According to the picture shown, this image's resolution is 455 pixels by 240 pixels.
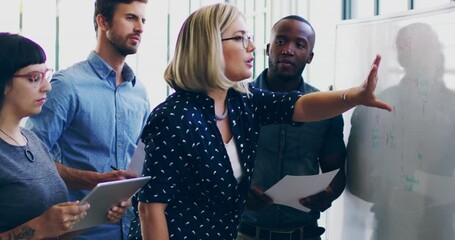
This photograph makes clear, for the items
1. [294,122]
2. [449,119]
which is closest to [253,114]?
[294,122]

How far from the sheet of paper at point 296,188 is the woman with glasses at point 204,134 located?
0.21 m

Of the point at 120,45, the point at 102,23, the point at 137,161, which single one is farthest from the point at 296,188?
the point at 102,23

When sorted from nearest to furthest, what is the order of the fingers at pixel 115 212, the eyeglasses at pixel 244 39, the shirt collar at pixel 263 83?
the eyeglasses at pixel 244 39
the fingers at pixel 115 212
the shirt collar at pixel 263 83

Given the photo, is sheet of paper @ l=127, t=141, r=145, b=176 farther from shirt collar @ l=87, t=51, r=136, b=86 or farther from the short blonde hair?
shirt collar @ l=87, t=51, r=136, b=86

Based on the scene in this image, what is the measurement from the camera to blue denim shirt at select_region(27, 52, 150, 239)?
2070 mm

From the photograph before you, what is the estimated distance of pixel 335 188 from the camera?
2264 millimetres

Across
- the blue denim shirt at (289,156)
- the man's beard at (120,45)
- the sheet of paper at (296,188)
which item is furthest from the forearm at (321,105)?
the man's beard at (120,45)

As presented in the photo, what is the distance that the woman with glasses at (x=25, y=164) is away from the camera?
1605 millimetres

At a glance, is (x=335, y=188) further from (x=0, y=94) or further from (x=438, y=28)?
(x=0, y=94)

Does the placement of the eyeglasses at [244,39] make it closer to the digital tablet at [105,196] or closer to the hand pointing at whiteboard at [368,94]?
the hand pointing at whiteboard at [368,94]

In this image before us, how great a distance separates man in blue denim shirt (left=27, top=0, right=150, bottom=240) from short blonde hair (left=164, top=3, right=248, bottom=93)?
1.64ft

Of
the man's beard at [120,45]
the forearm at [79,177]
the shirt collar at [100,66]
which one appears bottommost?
the forearm at [79,177]

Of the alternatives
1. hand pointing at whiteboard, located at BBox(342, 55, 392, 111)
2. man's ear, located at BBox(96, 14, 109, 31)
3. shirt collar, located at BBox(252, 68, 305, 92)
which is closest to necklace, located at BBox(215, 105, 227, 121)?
hand pointing at whiteboard, located at BBox(342, 55, 392, 111)

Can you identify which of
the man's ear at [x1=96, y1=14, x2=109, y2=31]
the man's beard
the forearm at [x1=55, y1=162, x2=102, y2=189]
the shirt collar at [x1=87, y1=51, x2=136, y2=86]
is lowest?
the forearm at [x1=55, y1=162, x2=102, y2=189]
